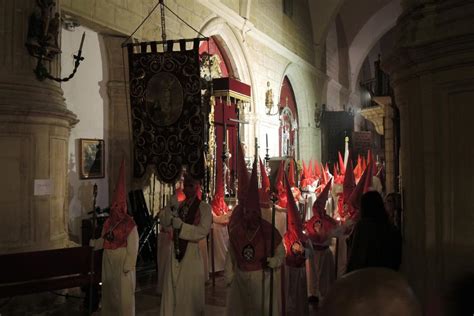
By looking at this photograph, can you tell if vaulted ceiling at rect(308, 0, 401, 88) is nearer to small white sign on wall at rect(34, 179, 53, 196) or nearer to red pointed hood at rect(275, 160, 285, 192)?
red pointed hood at rect(275, 160, 285, 192)

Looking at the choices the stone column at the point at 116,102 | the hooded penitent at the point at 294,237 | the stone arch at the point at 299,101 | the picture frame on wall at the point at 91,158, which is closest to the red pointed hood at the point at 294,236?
the hooded penitent at the point at 294,237

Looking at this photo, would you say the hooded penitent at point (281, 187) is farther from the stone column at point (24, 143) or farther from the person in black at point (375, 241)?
the person in black at point (375, 241)

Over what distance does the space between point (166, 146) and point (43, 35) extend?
235cm

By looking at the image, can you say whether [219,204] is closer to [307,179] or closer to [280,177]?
[280,177]

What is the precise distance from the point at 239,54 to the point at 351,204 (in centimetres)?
758

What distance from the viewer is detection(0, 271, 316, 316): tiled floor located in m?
5.14

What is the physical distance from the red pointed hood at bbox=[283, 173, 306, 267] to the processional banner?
194 cm

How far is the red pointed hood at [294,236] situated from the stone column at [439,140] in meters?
1.58

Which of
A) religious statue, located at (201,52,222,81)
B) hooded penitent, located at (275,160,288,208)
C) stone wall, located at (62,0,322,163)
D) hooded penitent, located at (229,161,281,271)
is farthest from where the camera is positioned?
religious statue, located at (201,52,222,81)

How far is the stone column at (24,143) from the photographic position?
17.2 ft

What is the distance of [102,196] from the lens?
766 centimetres

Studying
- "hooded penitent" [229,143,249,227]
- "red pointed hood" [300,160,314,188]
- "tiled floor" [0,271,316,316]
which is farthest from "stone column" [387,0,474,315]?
"red pointed hood" [300,160,314,188]

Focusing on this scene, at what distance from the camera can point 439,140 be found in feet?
10.7

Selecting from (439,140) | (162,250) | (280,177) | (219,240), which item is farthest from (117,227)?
(280,177)
